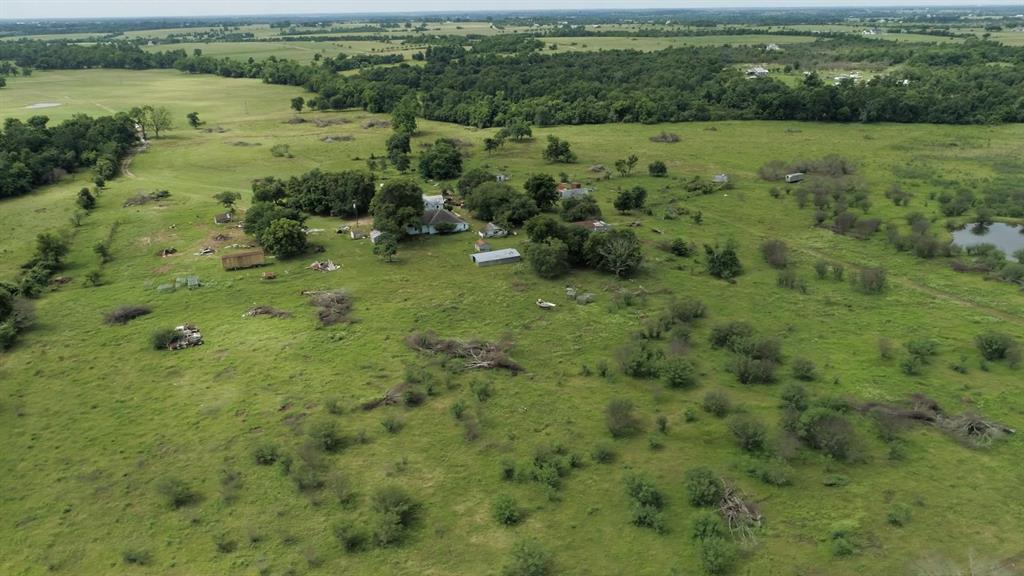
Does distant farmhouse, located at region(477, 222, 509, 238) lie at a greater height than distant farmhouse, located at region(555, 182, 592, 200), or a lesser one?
lesser

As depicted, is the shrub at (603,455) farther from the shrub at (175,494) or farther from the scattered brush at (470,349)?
the shrub at (175,494)

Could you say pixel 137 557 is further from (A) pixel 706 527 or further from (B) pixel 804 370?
(B) pixel 804 370

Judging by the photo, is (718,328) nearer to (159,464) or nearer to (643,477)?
(643,477)

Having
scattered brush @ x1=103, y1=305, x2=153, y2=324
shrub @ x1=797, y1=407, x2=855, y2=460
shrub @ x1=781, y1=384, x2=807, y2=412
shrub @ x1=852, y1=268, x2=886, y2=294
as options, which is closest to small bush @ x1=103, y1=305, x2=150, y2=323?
scattered brush @ x1=103, y1=305, x2=153, y2=324

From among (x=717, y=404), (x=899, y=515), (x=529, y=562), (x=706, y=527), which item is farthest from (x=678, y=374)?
(x=529, y=562)

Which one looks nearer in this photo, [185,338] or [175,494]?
[175,494]

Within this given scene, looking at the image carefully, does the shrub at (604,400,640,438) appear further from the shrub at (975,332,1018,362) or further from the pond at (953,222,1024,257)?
the pond at (953,222,1024,257)

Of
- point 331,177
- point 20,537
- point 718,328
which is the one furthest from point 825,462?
point 331,177

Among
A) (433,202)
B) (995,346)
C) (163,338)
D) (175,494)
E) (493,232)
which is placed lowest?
(175,494)
